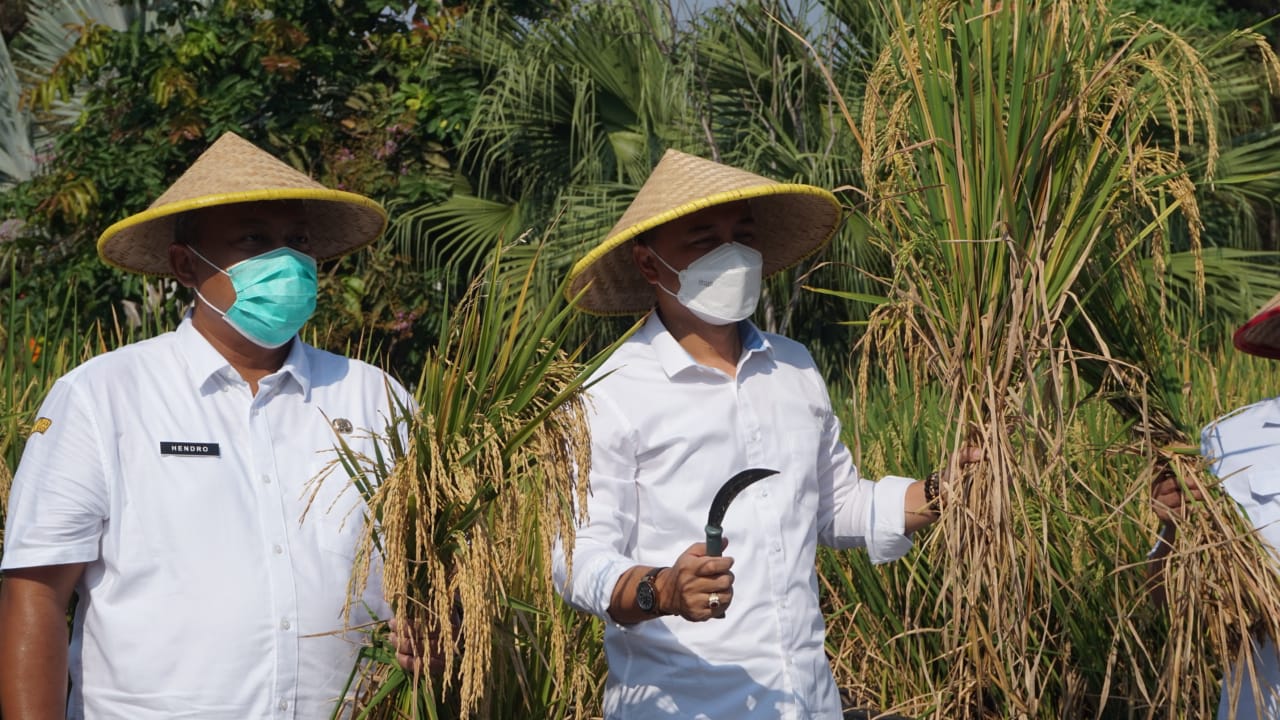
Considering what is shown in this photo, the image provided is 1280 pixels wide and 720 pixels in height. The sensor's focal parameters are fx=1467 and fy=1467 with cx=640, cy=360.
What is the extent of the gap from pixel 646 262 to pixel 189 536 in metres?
1.08

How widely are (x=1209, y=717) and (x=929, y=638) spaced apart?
3.56 feet

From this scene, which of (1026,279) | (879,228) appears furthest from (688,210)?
(1026,279)

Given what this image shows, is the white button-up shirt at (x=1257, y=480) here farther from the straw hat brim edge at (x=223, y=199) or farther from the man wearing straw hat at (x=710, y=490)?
the straw hat brim edge at (x=223, y=199)

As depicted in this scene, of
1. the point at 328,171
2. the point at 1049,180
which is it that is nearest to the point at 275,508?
the point at 1049,180

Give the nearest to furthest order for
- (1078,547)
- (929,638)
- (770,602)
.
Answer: (770,602), (1078,547), (929,638)

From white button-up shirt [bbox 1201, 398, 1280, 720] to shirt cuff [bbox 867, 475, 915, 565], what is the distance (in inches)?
24.0

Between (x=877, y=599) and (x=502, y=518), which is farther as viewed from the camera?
(x=877, y=599)

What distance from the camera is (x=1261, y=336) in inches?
120

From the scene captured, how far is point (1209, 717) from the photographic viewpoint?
351 centimetres

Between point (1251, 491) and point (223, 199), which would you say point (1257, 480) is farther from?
point (223, 199)

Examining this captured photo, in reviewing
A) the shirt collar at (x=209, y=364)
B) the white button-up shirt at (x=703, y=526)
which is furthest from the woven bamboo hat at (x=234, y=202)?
the white button-up shirt at (x=703, y=526)

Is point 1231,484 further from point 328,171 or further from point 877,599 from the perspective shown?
point 328,171

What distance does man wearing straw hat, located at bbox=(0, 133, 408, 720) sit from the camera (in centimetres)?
241

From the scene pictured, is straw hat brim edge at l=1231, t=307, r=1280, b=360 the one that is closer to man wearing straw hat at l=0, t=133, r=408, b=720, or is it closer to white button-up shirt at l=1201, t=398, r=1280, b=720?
white button-up shirt at l=1201, t=398, r=1280, b=720
